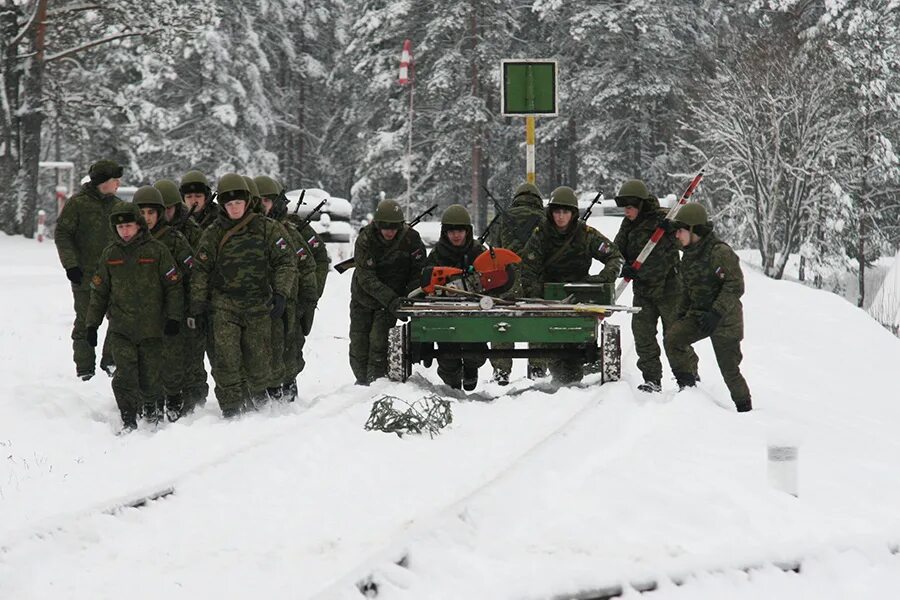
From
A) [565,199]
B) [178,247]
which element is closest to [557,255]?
[565,199]

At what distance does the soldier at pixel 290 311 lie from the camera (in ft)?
34.1

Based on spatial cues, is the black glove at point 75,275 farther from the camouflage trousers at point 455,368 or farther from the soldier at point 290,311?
the camouflage trousers at point 455,368

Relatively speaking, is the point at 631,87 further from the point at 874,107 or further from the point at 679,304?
the point at 679,304

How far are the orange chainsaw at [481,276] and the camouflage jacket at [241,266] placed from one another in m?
1.57

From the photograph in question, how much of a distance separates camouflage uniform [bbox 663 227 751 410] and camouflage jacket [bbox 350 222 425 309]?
2493 mm

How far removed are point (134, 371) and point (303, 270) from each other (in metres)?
1.78

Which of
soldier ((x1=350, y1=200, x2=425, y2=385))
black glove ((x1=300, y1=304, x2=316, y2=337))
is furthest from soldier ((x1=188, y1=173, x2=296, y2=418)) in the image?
soldier ((x1=350, y1=200, x2=425, y2=385))

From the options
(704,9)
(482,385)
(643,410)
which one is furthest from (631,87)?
(643,410)

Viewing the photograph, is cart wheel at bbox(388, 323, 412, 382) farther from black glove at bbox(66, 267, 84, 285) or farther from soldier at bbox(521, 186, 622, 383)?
black glove at bbox(66, 267, 84, 285)

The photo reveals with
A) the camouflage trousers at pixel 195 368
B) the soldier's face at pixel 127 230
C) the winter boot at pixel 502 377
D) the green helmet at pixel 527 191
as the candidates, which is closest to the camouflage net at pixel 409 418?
the camouflage trousers at pixel 195 368

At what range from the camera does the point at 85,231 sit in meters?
11.9

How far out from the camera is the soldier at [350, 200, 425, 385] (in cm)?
1156

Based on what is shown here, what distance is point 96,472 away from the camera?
7.43 m

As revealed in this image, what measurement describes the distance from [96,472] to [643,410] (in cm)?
423
